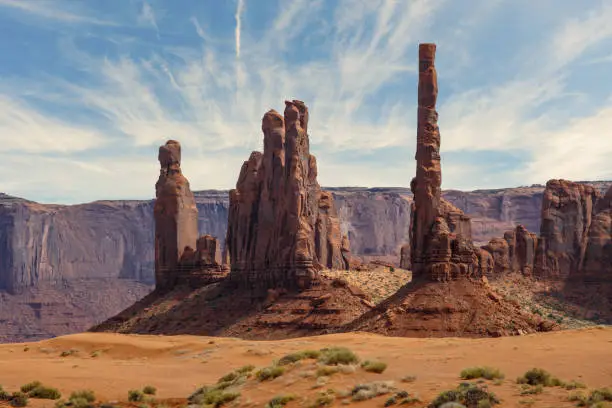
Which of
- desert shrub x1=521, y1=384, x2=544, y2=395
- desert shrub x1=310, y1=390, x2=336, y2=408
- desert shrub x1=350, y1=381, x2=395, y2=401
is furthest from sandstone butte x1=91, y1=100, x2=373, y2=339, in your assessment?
desert shrub x1=521, y1=384, x2=544, y2=395

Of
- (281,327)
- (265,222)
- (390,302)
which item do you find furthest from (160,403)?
(265,222)

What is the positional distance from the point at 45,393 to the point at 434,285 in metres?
25.5

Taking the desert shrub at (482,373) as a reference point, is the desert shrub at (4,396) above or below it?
below

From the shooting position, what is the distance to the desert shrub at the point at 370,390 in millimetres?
23281

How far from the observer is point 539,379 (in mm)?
22891

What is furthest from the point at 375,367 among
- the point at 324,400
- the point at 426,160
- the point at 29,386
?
the point at 426,160

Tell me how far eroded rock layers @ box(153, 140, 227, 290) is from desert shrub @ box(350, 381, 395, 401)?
167 feet

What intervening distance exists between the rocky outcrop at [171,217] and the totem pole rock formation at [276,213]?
20.5ft

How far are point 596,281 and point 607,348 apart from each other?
54834 mm

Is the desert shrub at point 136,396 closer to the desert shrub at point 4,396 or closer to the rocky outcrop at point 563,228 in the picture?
the desert shrub at point 4,396

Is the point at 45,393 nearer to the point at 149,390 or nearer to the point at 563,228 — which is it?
the point at 149,390

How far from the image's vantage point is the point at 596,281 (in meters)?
80.8

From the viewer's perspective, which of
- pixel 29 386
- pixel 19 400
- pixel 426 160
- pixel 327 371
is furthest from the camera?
pixel 426 160

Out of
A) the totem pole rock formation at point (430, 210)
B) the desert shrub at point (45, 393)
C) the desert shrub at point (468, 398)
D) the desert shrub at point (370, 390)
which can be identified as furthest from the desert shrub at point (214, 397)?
the totem pole rock formation at point (430, 210)
